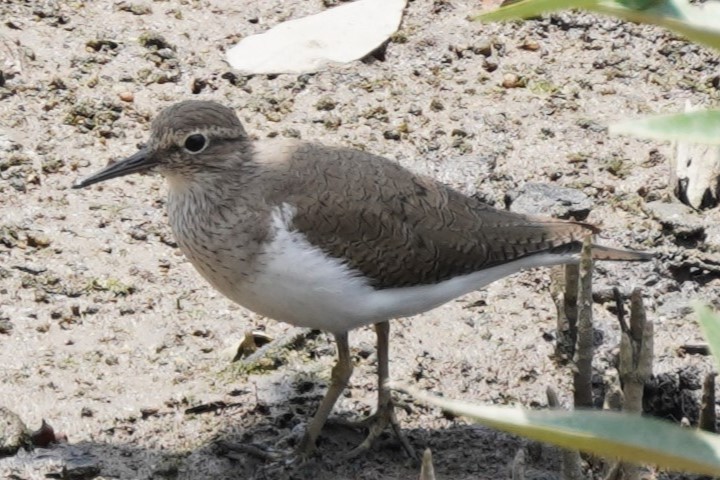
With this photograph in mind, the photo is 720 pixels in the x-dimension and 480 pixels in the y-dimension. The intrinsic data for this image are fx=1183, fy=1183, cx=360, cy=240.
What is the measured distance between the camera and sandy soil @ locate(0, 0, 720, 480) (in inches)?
197

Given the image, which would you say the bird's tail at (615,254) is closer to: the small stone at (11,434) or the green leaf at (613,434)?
the small stone at (11,434)

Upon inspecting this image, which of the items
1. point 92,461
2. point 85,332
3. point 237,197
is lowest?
point 92,461

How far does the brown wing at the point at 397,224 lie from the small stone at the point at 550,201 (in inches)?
38.3

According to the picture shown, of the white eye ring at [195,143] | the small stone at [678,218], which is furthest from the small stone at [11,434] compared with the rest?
the small stone at [678,218]

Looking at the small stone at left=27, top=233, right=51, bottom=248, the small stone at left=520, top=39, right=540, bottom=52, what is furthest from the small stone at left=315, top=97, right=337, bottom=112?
the small stone at left=27, top=233, right=51, bottom=248

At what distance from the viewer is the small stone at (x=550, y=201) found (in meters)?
6.08

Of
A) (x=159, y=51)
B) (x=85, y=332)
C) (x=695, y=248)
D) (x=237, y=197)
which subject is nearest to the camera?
(x=237, y=197)

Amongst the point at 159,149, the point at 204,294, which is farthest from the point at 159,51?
the point at 159,149

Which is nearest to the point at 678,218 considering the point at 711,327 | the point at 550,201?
the point at 550,201

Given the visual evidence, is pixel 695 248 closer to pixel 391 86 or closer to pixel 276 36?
pixel 391 86

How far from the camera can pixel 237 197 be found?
4695 mm

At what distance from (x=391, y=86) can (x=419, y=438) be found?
2.60m

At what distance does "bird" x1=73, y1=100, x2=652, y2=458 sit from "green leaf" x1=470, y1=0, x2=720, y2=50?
3.05m

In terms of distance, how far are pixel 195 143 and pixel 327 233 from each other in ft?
2.27
